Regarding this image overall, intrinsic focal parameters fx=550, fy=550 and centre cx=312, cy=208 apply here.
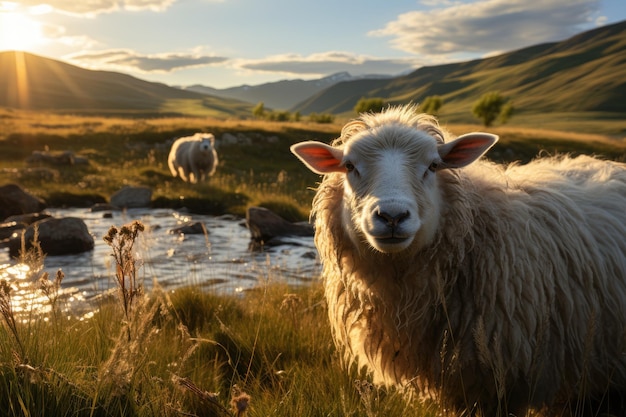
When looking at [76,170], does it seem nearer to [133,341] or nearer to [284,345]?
[284,345]

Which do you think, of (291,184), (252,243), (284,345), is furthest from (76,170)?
(284,345)

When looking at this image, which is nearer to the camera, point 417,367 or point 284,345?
point 417,367

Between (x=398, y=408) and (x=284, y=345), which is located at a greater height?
(x=398, y=408)

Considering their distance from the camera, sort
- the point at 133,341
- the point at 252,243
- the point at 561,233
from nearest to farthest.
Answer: the point at 133,341 → the point at 561,233 → the point at 252,243

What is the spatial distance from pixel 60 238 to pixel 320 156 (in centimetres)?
719

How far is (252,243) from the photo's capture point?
10945mm

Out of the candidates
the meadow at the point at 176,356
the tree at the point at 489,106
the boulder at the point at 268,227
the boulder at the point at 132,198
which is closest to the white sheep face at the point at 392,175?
the meadow at the point at 176,356

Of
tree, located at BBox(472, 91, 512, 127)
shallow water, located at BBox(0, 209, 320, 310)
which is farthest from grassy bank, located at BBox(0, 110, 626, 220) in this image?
tree, located at BBox(472, 91, 512, 127)

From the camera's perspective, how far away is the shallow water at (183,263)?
7.48m

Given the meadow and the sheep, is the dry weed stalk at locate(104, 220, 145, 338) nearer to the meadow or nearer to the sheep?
the meadow

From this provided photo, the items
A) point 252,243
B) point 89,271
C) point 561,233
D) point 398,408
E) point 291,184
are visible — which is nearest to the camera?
point 398,408

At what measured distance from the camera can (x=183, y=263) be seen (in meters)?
9.25

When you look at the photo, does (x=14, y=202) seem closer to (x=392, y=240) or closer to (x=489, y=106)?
(x=392, y=240)

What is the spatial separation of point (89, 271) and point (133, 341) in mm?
6944
